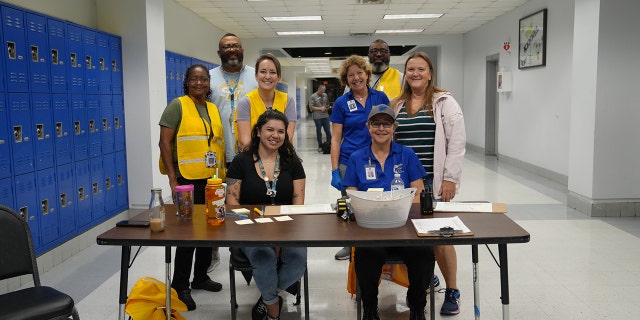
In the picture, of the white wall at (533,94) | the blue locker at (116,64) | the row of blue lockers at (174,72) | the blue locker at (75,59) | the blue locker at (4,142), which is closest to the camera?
the blue locker at (4,142)

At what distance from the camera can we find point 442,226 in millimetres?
2236

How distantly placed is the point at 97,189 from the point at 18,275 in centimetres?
254

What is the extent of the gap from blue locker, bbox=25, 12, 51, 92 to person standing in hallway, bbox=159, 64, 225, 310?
3.88 feet

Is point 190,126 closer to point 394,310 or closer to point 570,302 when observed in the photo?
point 394,310

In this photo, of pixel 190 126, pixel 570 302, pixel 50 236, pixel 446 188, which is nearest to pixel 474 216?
pixel 446 188

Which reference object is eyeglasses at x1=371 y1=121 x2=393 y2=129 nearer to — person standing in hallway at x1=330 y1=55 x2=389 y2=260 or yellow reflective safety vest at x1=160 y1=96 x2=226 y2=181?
person standing in hallway at x1=330 y1=55 x2=389 y2=260

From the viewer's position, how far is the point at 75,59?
14.2 ft

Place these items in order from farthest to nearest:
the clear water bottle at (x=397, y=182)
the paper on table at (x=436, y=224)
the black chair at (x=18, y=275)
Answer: the clear water bottle at (x=397, y=182) → the paper on table at (x=436, y=224) → the black chair at (x=18, y=275)

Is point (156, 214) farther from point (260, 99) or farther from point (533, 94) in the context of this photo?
point (533, 94)

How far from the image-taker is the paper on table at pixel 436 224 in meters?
2.18

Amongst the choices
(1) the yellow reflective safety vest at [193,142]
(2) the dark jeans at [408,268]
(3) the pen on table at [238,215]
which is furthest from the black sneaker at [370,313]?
(1) the yellow reflective safety vest at [193,142]

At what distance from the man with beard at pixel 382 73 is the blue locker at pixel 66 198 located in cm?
249

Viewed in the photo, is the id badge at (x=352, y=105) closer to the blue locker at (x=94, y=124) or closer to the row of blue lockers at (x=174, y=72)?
the blue locker at (x=94, y=124)

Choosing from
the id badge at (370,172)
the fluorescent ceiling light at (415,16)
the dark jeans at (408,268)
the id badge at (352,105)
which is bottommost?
the dark jeans at (408,268)
